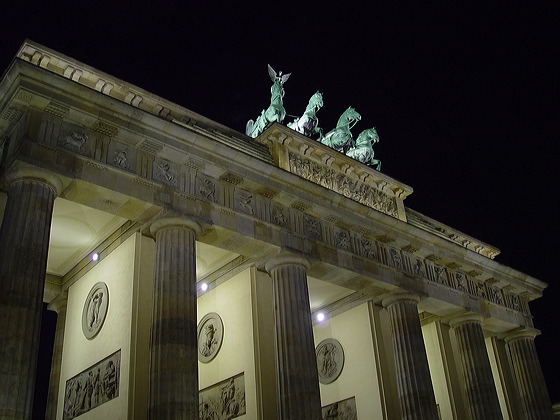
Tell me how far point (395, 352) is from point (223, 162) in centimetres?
933

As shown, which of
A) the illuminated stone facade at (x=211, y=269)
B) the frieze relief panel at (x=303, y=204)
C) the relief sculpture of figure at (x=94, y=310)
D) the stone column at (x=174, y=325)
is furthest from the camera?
the relief sculpture of figure at (x=94, y=310)

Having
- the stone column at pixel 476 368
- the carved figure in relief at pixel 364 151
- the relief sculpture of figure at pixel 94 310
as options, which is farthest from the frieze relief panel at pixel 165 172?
the stone column at pixel 476 368

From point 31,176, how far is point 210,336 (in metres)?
8.88

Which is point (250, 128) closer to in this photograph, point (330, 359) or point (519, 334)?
point (330, 359)

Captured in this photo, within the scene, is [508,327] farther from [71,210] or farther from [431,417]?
[71,210]

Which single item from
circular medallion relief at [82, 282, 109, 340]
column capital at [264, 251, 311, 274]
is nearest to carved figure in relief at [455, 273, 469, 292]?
column capital at [264, 251, 311, 274]

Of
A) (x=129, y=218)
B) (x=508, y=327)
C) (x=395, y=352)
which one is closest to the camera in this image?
(x=129, y=218)

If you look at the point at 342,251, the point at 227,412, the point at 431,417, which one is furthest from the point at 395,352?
the point at 227,412

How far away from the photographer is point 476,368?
24.5m

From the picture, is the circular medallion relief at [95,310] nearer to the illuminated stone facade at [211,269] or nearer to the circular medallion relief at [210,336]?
the illuminated stone facade at [211,269]

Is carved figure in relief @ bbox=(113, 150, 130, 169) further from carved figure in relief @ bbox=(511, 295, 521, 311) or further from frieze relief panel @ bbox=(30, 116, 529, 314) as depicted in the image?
carved figure in relief @ bbox=(511, 295, 521, 311)

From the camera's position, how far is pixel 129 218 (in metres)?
17.2

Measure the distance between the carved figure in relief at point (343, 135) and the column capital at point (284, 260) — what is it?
7177mm

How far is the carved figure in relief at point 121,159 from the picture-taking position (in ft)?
53.7
